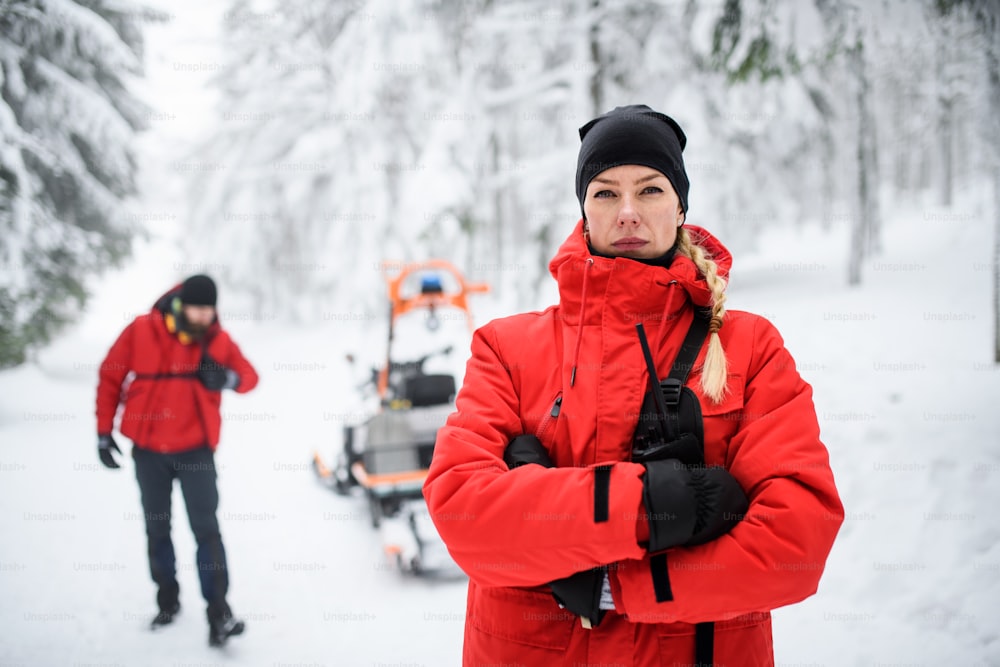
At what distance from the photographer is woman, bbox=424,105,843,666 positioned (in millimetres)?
1271

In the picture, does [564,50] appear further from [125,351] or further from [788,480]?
[788,480]

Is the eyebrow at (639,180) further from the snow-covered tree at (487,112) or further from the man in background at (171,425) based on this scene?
the snow-covered tree at (487,112)

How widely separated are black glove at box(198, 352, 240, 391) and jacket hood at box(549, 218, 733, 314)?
9.93ft

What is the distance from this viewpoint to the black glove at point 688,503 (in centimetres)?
123

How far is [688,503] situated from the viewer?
1.24m

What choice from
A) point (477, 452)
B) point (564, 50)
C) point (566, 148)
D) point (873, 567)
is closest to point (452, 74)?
point (564, 50)

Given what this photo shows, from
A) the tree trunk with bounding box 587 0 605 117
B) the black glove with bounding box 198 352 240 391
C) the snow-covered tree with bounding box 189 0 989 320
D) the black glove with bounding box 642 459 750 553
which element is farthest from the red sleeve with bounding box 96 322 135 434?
the tree trunk with bounding box 587 0 605 117

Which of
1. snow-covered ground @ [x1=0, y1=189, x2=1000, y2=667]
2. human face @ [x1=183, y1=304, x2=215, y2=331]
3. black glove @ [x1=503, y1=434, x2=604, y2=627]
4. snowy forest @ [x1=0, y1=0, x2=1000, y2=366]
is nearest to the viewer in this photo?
black glove @ [x1=503, y1=434, x2=604, y2=627]

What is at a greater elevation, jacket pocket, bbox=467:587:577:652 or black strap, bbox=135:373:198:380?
black strap, bbox=135:373:198:380

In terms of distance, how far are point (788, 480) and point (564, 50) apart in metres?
10.9

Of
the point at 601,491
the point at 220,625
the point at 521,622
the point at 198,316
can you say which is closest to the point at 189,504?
the point at 220,625

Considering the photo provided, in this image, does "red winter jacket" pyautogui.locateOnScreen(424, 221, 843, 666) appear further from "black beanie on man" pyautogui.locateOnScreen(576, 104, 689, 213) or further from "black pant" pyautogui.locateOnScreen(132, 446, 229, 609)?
"black pant" pyautogui.locateOnScreen(132, 446, 229, 609)

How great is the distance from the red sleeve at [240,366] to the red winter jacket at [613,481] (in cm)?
299

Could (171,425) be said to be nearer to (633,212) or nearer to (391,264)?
(391,264)
